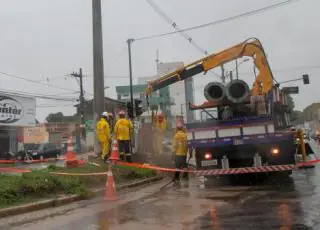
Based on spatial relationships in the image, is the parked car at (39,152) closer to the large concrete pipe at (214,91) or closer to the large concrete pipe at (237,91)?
the large concrete pipe at (214,91)

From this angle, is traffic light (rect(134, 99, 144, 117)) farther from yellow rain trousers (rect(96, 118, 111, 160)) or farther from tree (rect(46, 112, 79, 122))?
tree (rect(46, 112, 79, 122))

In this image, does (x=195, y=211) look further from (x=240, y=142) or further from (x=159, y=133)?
(x=159, y=133)

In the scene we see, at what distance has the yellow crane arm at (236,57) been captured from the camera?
14492 millimetres

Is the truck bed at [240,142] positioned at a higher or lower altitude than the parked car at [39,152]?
lower

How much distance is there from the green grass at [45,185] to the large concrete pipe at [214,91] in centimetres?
361

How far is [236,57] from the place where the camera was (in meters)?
15.4

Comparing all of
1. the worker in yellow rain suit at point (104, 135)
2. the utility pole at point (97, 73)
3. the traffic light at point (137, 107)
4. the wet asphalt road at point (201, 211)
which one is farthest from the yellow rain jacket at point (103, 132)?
the traffic light at point (137, 107)

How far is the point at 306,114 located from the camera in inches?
5477

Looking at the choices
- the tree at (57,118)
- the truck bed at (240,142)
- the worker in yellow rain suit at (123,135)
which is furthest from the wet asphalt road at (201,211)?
the tree at (57,118)

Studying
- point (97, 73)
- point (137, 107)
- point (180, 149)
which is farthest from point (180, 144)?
point (137, 107)

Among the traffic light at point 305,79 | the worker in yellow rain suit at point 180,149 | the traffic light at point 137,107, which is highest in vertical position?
the traffic light at point 305,79

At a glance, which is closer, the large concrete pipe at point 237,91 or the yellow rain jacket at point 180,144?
the large concrete pipe at point 237,91

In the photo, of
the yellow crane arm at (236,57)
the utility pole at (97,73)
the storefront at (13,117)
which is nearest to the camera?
the yellow crane arm at (236,57)

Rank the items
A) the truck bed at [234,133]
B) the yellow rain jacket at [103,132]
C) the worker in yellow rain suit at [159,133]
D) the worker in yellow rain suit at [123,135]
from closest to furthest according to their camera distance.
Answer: the truck bed at [234,133]
the yellow rain jacket at [103,132]
the worker in yellow rain suit at [123,135]
the worker in yellow rain suit at [159,133]
